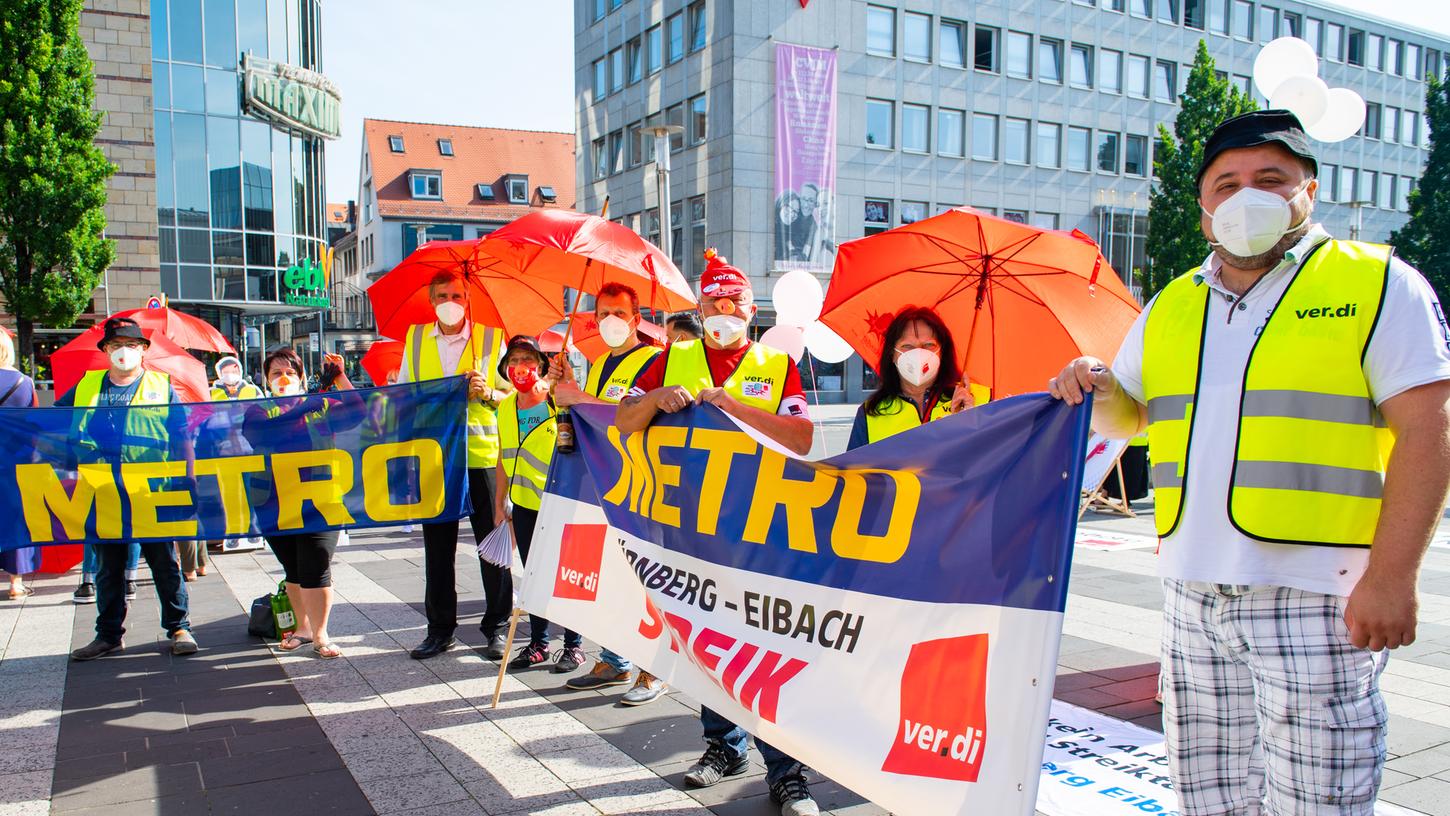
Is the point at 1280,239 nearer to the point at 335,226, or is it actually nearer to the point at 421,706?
the point at 421,706

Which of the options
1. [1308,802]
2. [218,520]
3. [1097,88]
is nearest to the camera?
[1308,802]

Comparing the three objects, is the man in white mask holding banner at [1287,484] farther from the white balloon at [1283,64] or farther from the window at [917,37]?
the window at [917,37]

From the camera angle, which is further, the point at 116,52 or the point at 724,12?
the point at 724,12

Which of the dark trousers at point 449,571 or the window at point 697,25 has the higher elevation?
the window at point 697,25

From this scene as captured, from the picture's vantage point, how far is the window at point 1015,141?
42.2 meters

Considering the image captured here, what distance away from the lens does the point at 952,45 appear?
41.3 metres

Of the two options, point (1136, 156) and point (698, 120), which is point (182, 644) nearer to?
point (698, 120)

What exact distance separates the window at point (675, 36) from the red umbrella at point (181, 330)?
3201 centimetres

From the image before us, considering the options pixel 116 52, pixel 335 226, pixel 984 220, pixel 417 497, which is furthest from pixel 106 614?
pixel 335 226

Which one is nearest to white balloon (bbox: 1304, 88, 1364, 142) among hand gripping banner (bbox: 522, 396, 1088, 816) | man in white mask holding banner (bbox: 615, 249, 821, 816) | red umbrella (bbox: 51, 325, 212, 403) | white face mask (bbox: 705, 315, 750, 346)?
hand gripping banner (bbox: 522, 396, 1088, 816)

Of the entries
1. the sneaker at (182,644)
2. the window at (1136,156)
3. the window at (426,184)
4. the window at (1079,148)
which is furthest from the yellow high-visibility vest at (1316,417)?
the window at (426,184)

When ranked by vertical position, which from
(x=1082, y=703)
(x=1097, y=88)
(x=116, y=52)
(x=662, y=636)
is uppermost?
(x=1097, y=88)

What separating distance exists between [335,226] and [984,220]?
99.1m

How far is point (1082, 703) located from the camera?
5051 millimetres
